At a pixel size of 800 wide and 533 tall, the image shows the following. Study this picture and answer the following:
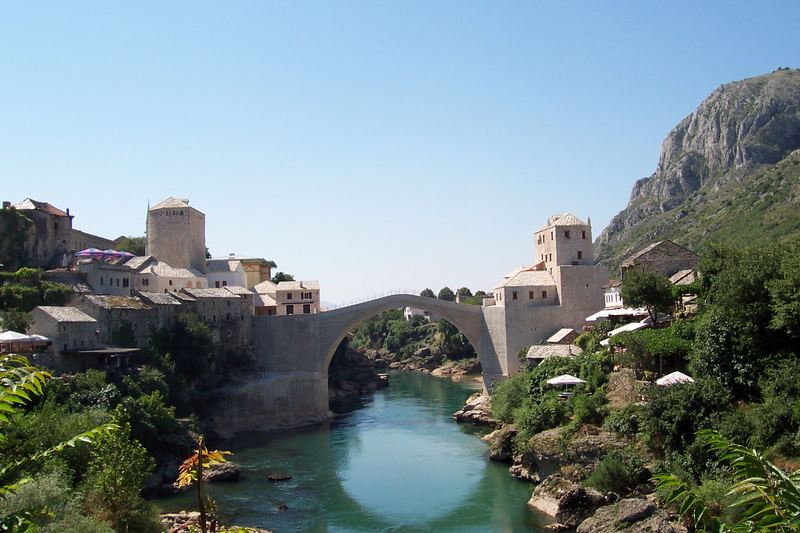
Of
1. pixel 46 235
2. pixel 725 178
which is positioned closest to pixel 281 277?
pixel 46 235

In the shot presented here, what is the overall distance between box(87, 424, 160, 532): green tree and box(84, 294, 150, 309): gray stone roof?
1331 centimetres

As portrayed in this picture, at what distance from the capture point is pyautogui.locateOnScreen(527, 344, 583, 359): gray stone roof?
31289 mm

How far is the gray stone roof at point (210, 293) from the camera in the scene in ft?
119

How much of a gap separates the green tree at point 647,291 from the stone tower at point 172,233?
82.3 feet

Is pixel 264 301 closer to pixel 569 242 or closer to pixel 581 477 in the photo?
pixel 569 242

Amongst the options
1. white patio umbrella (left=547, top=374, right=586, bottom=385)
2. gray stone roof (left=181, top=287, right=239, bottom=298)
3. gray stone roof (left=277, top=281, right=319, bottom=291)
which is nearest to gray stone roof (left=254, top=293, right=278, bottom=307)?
gray stone roof (left=277, top=281, right=319, bottom=291)

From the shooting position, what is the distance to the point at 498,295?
3784 centimetres

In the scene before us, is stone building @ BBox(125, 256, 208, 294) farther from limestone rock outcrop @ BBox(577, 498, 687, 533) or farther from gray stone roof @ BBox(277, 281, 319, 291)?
limestone rock outcrop @ BBox(577, 498, 687, 533)

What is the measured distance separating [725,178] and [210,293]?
68.7m

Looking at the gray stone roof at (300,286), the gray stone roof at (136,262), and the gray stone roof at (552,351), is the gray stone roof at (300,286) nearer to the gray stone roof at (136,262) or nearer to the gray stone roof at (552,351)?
the gray stone roof at (136,262)

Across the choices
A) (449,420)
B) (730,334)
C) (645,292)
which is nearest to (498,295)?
(449,420)

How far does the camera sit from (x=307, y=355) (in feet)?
124

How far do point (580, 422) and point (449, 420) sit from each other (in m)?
12.4

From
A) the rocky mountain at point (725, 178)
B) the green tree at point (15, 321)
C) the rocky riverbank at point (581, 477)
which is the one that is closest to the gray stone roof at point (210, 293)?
the green tree at point (15, 321)
